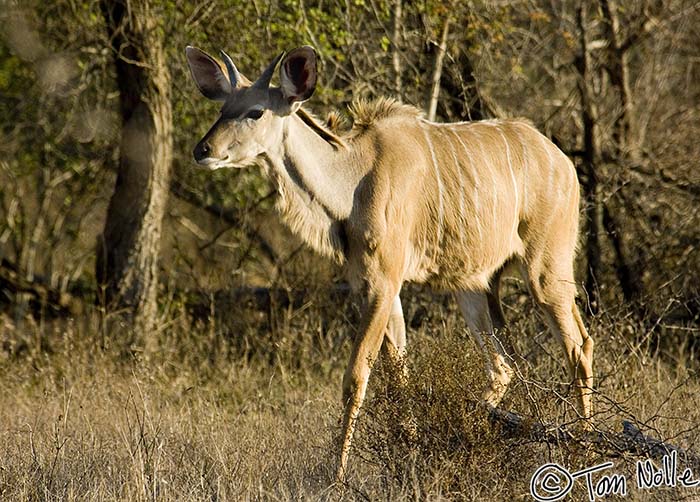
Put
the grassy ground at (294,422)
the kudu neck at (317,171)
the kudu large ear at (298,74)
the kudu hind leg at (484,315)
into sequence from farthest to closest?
the kudu hind leg at (484,315) < the kudu neck at (317,171) < the kudu large ear at (298,74) < the grassy ground at (294,422)

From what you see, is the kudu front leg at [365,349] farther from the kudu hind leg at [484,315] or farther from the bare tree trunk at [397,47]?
the bare tree trunk at [397,47]

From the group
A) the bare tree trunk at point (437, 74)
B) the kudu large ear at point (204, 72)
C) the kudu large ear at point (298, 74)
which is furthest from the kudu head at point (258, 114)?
the bare tree trunk at point (437, 74)

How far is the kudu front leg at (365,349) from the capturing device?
15.4 ft

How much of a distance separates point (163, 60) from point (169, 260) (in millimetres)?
3349

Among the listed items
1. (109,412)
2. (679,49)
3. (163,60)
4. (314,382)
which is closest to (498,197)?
(314,382)

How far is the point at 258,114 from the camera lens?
4820 mm

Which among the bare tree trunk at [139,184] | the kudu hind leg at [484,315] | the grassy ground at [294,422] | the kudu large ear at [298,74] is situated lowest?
the grassy ground at [294,422]

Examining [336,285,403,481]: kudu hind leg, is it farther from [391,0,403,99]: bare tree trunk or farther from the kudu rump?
[391,0,403,99]: bare tree trunk

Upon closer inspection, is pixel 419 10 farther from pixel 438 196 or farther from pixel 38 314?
pixel 38 314

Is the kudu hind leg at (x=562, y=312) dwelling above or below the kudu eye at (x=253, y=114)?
below

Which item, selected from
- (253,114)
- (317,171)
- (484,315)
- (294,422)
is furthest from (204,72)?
(484,315)
